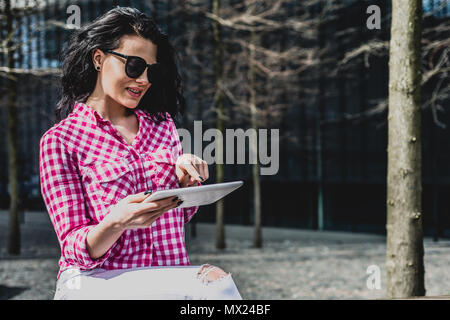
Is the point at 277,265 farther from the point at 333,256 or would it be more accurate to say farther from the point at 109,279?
the point at 109,279

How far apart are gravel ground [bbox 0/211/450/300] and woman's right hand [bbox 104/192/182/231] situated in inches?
212

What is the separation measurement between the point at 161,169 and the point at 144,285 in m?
0.38

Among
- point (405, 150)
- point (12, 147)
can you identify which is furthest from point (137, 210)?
point (12, 147)

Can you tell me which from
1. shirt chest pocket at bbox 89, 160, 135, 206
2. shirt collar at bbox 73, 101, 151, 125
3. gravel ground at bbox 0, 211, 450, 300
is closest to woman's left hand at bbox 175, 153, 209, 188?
shirt chest pocket at bbox 89, 160, 135, 206

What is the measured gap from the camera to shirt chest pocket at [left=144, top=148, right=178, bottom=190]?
5.54 feet

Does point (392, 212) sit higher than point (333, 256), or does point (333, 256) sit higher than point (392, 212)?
point (392, 212)

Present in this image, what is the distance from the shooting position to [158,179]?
1.69 meters

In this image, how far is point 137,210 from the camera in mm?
1321

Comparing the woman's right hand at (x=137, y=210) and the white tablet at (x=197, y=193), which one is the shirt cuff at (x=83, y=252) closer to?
the woman's right hand at (x=137, y=210)

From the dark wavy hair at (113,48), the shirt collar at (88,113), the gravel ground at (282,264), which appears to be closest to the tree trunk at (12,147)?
the gravel ground at (282,264)

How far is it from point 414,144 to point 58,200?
3097 mm

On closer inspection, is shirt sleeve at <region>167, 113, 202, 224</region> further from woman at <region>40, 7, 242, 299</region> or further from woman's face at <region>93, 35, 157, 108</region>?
woman's face at <region>93, 35, 157, 108</region>

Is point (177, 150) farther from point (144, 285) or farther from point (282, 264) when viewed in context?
point (282, 264)
